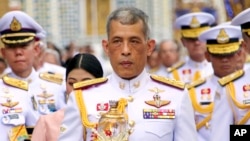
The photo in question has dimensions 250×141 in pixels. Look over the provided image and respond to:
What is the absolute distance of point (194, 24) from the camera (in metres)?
12.9

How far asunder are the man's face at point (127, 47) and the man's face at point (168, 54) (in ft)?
30.4

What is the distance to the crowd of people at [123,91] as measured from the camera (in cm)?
661

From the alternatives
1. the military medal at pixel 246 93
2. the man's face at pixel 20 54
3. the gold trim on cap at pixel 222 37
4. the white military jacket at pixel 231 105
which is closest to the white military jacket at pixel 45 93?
the man's face at pixel 20 54

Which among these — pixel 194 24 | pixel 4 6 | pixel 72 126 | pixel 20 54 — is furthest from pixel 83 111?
pixel 4 6

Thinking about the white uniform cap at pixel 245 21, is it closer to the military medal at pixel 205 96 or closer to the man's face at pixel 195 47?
the military medal at pixel 205 96

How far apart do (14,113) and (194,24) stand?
4.82 meters

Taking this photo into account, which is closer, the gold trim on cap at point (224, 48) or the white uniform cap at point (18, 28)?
the white uniform cap at point (18, 28)

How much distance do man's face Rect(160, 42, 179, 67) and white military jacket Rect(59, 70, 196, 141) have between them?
9.07m

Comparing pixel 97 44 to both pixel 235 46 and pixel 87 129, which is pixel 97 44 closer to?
pixel 235 46

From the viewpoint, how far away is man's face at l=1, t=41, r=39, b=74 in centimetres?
945

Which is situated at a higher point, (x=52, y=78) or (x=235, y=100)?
(x=235, y=100)

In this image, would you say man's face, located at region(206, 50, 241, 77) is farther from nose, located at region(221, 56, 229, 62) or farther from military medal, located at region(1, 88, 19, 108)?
military medal, located at region(1, 88, 19, 108)

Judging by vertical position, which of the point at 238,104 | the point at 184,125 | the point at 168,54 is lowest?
the point at 168,54

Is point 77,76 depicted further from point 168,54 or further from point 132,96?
point 168,54
